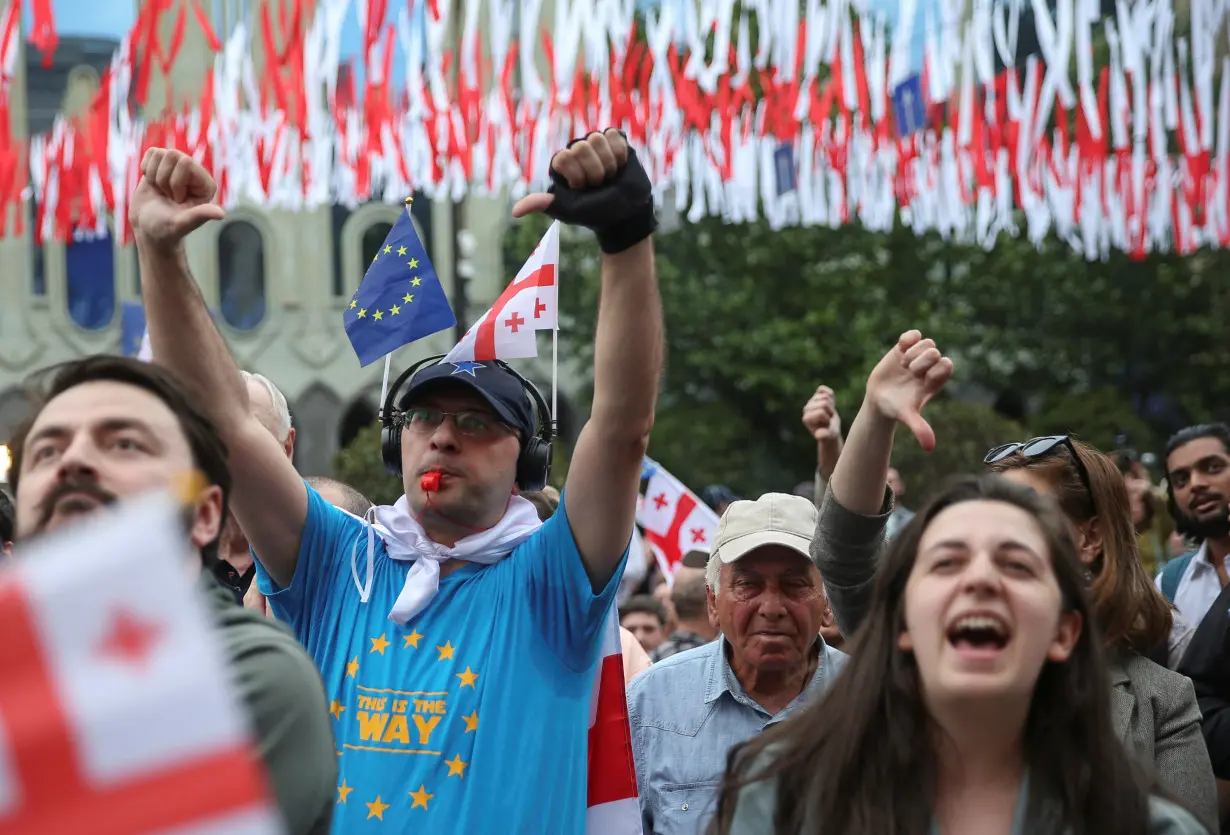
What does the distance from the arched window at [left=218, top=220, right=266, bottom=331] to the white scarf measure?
111 ft

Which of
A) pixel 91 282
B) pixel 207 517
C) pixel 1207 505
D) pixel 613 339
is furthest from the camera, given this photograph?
pixel 91 282

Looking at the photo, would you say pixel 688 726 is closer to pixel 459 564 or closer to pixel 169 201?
pixel 459 564

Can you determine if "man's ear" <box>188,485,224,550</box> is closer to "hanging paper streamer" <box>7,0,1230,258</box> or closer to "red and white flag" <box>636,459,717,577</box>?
"red and white flag" <box>636,459,717,577</box>

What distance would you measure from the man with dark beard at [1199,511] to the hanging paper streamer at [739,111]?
788cm

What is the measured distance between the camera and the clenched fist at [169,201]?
10.2 ft

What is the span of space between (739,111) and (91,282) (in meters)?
23.0

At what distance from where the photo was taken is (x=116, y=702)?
1.64 metres

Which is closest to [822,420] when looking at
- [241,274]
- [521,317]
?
[521,317]

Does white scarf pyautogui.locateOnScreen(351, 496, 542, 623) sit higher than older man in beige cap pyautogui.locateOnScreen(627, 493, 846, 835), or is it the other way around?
white scarf pyautogui.locateOnScreen(351, 496, 542, 623)

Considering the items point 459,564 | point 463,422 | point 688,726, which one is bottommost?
point 688,726

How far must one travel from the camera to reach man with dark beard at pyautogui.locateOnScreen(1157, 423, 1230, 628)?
238 inches

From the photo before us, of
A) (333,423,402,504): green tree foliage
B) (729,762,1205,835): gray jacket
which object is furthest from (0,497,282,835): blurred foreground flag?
(333,423,402,504): green tree foliage

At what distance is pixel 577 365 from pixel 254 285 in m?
7.97

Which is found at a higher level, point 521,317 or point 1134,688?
point 521,317
